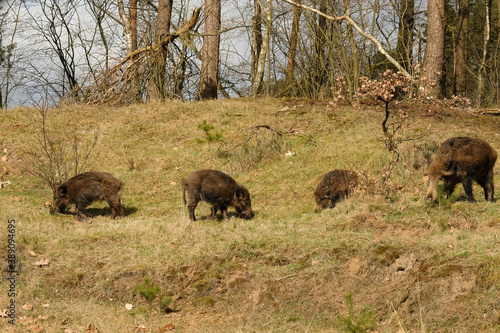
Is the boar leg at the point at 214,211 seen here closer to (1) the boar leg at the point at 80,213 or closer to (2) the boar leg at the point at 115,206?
(2) the boar leg at the point at 115,206

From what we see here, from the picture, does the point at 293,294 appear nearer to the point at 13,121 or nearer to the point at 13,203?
the point at 13,203

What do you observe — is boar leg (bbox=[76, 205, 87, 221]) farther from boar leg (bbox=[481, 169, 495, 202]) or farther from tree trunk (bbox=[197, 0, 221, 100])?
tree trunk (bbox=[197, 0, 221, 100])

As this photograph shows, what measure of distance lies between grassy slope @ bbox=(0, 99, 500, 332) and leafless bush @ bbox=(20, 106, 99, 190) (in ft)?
1.61

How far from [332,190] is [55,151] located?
7.37m

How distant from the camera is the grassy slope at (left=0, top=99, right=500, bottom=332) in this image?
22.6 ft

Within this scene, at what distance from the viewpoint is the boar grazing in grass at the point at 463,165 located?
1034 cm

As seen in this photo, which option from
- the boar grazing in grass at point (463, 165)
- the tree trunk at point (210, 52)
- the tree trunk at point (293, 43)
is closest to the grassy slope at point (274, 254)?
the boar grazing in grass at point (463, 165)

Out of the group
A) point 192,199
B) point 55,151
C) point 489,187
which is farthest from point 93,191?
point 489,187

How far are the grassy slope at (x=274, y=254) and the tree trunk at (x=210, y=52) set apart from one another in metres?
6.79

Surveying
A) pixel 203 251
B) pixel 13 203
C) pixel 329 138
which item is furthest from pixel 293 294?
pixel 329 138

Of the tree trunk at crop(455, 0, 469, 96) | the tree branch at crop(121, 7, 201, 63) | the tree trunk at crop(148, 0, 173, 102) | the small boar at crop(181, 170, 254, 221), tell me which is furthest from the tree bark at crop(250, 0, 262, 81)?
the small boar at crop(181, 170, 254, 221)

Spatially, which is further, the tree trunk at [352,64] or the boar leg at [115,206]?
the tree trunk at [352,64]

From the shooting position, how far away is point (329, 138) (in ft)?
51.5

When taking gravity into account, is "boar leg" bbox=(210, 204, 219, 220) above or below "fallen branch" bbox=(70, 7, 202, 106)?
below
